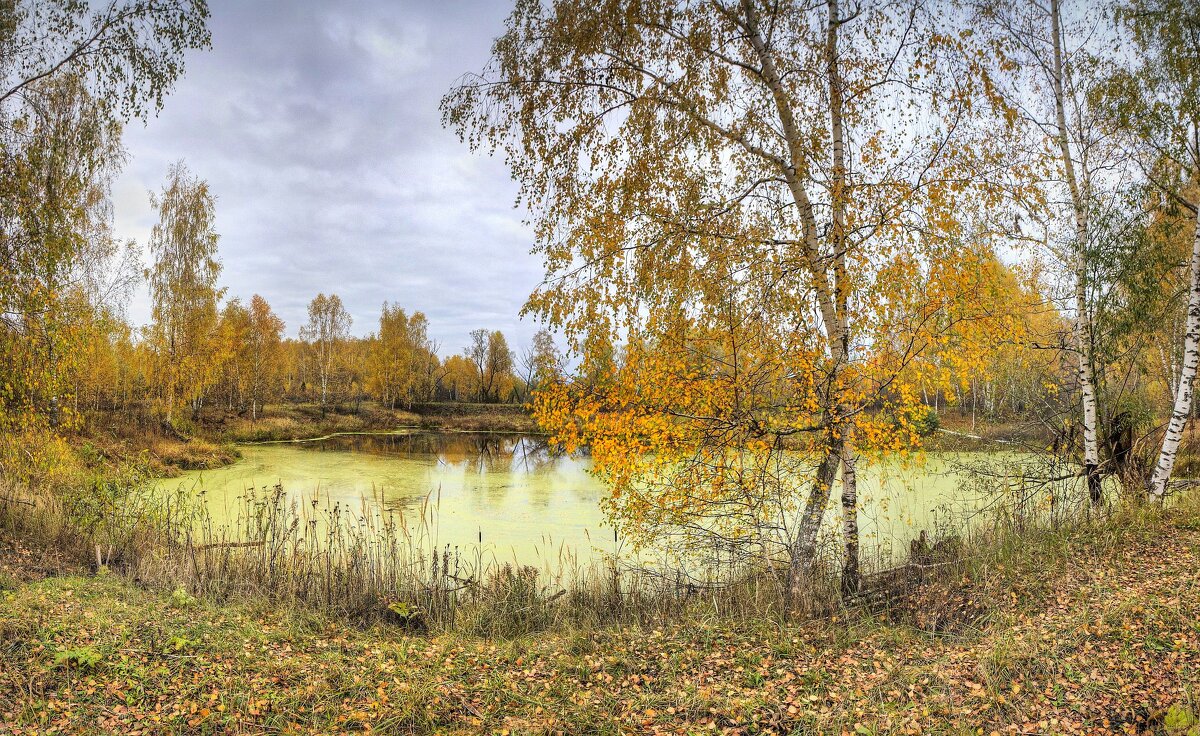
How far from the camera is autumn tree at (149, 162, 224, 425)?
60.6 ft

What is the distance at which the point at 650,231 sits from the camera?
16.9 ft

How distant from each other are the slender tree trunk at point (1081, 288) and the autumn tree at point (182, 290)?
22.3 meters

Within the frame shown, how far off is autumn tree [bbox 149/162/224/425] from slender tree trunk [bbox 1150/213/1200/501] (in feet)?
75.7

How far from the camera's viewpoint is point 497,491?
12.3 meters

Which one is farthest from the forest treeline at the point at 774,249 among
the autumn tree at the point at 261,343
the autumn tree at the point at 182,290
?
the autumn tree at the point at 261,343

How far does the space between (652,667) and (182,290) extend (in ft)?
69.1

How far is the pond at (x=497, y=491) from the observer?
25.8 ft

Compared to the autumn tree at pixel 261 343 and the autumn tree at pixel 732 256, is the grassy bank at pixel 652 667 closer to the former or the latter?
the autumn tree at pixel 732 256

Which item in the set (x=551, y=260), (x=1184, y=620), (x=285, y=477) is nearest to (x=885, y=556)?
(x=1184, y=620)

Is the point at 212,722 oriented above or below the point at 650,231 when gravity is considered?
below

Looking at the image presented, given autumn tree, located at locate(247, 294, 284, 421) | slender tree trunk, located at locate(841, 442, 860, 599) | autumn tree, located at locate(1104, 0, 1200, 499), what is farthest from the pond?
autumn tree, located at locate(247, 294, 284, 421)

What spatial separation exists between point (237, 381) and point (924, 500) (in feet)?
100

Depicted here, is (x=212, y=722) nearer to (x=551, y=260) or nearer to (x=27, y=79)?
(x=551, y=260)

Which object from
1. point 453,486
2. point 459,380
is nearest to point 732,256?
point 453,486
